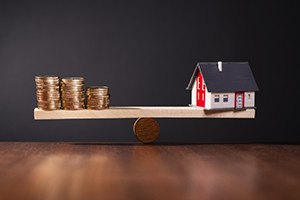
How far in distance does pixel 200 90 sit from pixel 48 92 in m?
0.75

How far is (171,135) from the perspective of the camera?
298 cm

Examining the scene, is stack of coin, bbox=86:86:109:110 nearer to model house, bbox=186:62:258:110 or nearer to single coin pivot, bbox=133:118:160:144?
single coin pivot, bbox=133:118:160:144

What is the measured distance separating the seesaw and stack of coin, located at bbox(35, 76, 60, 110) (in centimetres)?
3

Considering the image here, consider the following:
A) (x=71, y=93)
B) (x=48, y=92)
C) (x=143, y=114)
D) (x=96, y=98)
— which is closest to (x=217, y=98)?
(x=143, y=114)

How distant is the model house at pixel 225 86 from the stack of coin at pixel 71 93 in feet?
1.95

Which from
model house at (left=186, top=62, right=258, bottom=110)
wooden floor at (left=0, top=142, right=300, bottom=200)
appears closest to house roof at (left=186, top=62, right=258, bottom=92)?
model house at (left=186, top=62, right=258, bottom=110)

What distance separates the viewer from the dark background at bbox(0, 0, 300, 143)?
2852 mm

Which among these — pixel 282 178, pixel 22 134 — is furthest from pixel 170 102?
pixel 282 178

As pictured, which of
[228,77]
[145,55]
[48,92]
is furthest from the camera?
[145,55]

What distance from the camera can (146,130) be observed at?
8.04 feet

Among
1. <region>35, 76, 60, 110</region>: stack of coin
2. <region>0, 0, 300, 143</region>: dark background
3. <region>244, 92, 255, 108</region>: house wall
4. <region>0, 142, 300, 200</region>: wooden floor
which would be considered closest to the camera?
<region>0, 142, 300, 200</region>: wooden floor

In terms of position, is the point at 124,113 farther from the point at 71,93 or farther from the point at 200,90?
the point at 200,90

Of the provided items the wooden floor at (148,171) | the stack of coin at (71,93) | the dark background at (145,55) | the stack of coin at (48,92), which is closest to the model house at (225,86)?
the wooden floor at (148,171)

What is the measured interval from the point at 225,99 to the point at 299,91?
0.79 metres
